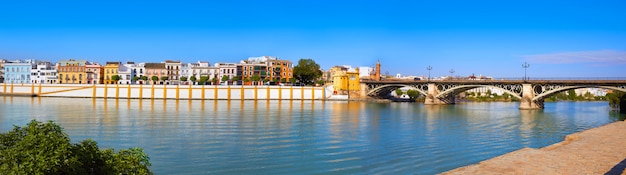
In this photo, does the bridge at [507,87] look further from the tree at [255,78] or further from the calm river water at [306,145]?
the calm river water at [306,145]

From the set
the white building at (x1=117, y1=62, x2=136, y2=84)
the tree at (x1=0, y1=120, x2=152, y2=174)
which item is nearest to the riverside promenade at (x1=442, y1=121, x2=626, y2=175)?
the tree at (x1=0, y1=120, x2=152, y2=174)

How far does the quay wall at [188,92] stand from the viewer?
309 feet

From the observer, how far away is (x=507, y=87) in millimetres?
73625

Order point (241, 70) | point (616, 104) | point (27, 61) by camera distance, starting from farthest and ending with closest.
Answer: point (27, 61), point (241, 70), point (616, 104)

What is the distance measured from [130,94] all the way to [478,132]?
77.1 m

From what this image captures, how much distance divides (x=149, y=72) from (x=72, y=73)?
17011 mm

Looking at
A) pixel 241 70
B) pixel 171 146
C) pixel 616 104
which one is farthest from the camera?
pixel 241 70

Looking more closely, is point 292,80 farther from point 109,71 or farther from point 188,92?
point 109,71

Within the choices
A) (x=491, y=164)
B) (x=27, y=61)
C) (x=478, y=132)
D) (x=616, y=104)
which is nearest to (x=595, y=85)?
(x=616, y=104)

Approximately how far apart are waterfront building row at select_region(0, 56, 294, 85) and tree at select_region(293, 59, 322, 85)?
1.87m

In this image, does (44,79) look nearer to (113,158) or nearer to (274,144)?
(274,144)

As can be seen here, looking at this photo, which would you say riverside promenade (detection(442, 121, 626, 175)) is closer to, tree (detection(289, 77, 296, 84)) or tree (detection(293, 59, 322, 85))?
tree (detection(289, 77, 296, 84))

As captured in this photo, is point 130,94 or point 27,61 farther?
point 27,61

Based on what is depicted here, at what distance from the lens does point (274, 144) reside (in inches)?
992
